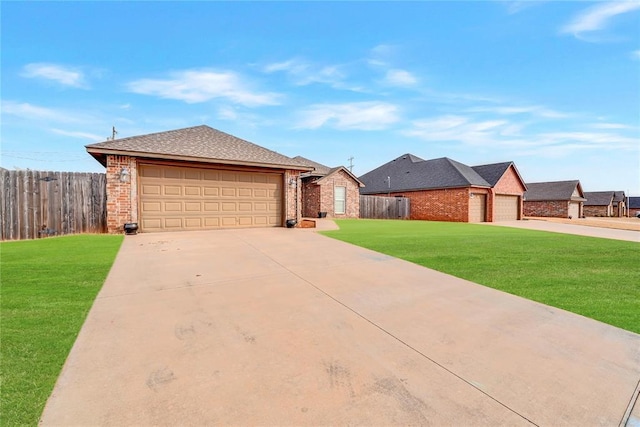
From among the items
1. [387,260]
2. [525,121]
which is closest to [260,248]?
[387,260]

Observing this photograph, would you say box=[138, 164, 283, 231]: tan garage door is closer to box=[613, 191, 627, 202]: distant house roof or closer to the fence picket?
the fence picket

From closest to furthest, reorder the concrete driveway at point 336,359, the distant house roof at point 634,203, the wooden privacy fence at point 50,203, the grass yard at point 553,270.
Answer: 1. the concrete driveway at point 336,359
2. the grass yard at point 553,270
3. the wooden privacy fence at point 50,203
4. the distant house roof at point 634,203

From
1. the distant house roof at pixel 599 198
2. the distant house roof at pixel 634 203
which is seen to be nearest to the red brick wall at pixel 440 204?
the distant house roof at pixel 599 198

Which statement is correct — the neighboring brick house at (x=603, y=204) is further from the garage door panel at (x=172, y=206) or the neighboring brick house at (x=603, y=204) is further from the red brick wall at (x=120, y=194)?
the red brick wall at (x=120, y=194)

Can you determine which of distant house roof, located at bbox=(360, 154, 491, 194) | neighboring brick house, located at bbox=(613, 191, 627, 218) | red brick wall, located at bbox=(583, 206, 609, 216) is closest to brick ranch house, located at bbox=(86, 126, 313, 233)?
distant house roof, located at bbox=(360, 154, 491, 194)

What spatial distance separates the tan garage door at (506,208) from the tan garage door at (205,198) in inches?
793

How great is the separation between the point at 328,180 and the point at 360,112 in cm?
625

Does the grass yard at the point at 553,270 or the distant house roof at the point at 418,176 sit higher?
the distant house roof at the point at 418,176

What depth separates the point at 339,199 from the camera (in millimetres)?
21953

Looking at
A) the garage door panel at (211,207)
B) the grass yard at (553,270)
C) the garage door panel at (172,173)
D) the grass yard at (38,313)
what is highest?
the garage door panel at (172,173)

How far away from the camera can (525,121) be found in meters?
15.9

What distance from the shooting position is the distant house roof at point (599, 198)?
47375 millimetres

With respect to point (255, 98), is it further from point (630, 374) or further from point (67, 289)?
point (630, 374)

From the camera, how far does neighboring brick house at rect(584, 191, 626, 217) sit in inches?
1860
